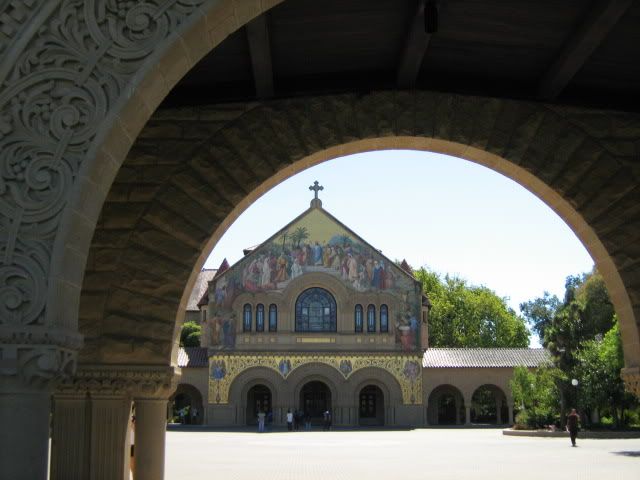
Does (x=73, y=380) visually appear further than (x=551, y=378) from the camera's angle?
No

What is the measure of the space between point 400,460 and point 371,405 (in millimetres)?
24721

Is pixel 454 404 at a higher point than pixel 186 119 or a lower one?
lower

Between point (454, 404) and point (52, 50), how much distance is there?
157ft

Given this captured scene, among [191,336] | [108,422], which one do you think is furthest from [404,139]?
[191,336]

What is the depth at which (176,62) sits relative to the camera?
14.5 ft

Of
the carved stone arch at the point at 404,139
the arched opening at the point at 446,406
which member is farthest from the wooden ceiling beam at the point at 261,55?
the arched opening at the point at 446,406

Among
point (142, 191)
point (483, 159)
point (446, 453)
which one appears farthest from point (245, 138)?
point (446, 453)

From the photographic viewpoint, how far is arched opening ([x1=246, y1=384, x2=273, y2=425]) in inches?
1751

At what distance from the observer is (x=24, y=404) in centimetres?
398

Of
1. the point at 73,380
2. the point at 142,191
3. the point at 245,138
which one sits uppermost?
the point at 245,138

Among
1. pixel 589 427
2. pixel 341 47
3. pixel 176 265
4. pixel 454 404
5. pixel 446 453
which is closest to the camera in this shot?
pixel 341 47

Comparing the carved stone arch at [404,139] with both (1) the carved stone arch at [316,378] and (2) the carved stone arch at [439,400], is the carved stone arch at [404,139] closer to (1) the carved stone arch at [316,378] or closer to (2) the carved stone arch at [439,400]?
(1) the carved stone arch at [316,378]

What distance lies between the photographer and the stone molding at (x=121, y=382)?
8.17m

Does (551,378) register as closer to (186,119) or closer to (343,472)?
(343,472)
